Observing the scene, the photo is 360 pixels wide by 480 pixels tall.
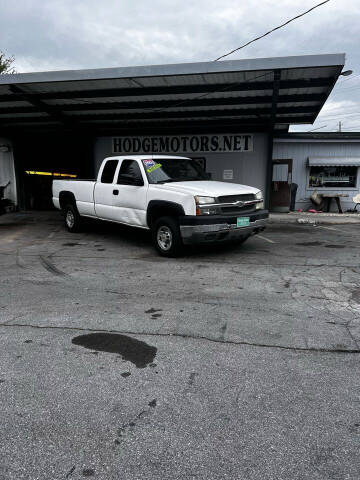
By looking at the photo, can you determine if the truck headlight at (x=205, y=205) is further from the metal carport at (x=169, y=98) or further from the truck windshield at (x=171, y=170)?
the metal carport at (x=169, y=98)

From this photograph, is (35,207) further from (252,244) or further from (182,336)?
(182,336)

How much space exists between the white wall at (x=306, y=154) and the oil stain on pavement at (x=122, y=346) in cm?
1382

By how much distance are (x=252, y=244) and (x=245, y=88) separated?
4.81 metres

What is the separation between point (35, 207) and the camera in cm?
1734

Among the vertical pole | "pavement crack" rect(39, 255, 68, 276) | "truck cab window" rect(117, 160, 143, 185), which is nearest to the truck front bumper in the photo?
"truck cab window" rect(117, 160, 143, 185)

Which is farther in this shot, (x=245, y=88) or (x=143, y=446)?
(x=245, y=88)

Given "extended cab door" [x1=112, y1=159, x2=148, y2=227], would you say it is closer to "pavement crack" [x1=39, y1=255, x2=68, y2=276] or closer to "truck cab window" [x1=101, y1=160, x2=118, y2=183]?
"truck cab window" [x1=101, y1=160, x2=118, y2=183]

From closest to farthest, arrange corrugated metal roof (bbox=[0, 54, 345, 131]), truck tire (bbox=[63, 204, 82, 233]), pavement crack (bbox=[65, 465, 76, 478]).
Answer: pavement crack (bbox=[65, 465, 76, 478])
corrugated metal roof (bbox=[0, 54, 345, 131])
truck tire (bbox=[63, 204, 82, 233])

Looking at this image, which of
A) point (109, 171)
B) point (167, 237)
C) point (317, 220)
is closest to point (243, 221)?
point (167, 237)

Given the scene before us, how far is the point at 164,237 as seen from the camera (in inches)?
285

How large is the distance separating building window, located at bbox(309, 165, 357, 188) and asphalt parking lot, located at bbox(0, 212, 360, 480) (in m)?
10.9

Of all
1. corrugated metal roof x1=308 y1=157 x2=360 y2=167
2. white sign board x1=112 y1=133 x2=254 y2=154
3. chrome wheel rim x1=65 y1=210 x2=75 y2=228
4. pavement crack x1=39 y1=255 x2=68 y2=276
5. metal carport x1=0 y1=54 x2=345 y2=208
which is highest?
metal carport x1=0 y1=54 x2=345 y2=208

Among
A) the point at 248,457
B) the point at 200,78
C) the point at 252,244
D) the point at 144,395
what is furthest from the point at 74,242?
the point at 248,457

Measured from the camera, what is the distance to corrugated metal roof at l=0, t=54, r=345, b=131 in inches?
354
